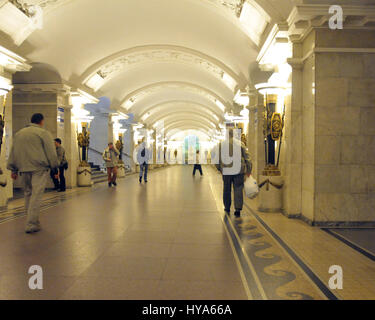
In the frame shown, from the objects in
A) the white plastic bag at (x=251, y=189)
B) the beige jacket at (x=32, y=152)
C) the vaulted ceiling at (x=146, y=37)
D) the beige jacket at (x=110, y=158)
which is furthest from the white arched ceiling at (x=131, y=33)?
the beige jacket at (x=32, y=152)

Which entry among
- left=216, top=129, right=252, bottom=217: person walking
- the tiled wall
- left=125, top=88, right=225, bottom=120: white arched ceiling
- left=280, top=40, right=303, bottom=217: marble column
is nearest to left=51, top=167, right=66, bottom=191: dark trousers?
left=216, top=129, right=252, bottom=217: person walking

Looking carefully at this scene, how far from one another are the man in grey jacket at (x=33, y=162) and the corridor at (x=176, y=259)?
353 millimetres

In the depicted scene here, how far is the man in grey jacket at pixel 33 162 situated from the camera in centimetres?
468

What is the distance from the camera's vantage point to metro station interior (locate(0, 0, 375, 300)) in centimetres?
307

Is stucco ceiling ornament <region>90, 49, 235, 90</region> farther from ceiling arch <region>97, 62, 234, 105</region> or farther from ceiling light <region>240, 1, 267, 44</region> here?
ceiling light <region>240, 1, 267, 44</region>

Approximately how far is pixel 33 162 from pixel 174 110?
24145 mm

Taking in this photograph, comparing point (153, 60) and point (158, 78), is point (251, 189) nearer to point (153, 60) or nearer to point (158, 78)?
point (153, 60)

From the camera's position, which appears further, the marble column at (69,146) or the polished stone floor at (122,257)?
the marble column at (69,146)

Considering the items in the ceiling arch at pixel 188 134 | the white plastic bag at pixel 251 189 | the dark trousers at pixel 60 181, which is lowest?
the dark trousers at pixel 60 181

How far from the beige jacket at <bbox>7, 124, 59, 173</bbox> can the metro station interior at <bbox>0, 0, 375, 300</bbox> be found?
89cm

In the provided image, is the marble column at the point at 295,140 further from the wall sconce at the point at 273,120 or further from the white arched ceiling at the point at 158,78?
the white arched ceiling at the point at 158,78
